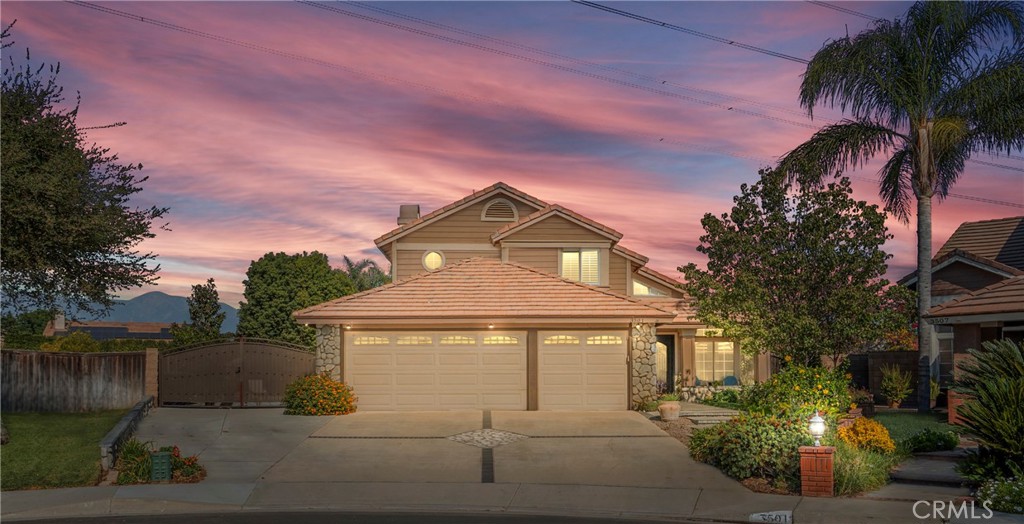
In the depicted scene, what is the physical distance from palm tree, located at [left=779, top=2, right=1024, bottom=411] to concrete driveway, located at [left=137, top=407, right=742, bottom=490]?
985cm

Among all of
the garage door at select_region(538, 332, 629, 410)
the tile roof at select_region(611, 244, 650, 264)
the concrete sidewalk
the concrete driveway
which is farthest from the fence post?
the tile roof at select_region(611, 244, 650, 264)

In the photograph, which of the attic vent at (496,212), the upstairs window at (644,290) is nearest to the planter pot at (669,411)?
the upstairs window at (644,290)

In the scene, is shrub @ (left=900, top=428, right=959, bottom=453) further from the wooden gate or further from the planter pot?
the wooden gate

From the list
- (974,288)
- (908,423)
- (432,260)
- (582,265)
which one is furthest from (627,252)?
(908,423)

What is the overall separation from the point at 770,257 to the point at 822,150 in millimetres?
4631

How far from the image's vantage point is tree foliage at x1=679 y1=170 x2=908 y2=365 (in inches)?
1049

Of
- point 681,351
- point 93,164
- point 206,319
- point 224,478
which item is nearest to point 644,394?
point 681,351

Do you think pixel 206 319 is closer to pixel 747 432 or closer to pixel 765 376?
pixel 765 376

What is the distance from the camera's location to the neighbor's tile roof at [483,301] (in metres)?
29.4

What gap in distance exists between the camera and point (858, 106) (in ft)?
97.2

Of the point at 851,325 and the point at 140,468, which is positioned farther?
the point at 851,325

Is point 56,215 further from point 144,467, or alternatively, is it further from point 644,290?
point 644,290

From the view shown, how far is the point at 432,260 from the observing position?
121 ft

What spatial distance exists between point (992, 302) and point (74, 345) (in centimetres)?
2747
